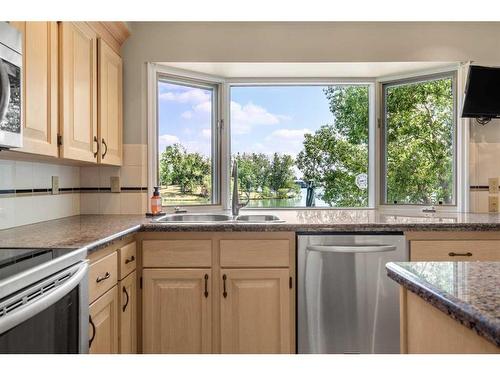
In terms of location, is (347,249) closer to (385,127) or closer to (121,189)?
(385,127)

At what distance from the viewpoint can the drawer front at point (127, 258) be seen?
1888 mm

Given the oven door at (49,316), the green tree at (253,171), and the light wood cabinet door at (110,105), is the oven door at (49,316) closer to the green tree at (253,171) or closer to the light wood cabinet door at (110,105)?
the light wood cabinet door at (110,105)

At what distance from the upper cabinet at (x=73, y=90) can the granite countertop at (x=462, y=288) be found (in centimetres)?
147

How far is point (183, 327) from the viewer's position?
216cm

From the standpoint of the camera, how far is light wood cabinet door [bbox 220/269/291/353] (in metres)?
2.16

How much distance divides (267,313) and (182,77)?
5.85 ft

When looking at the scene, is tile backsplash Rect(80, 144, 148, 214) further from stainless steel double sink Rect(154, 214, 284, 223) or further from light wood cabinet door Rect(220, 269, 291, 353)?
light wood cabinet door Rect(220, 269, 291, 353)

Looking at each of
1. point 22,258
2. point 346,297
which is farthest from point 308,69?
point 22,258

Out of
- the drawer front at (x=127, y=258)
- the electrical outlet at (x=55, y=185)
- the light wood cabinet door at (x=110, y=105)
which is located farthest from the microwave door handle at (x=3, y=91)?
the electrical outlet at (x=55, y=185)

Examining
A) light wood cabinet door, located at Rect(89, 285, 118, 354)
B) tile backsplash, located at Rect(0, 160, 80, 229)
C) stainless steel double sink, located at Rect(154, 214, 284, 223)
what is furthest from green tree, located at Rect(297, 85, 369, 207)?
light wood cabinet door, located at Rect(89, 285, 118, 354)

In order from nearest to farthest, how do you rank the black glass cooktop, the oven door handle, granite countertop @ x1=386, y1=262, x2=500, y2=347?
granite countertop @ x1=386, y1=262, x2=500, y2=347, the oven door handle, the black glass cooktop

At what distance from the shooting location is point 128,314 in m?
2.00

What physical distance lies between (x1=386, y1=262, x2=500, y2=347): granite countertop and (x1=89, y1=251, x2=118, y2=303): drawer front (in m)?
1.11
